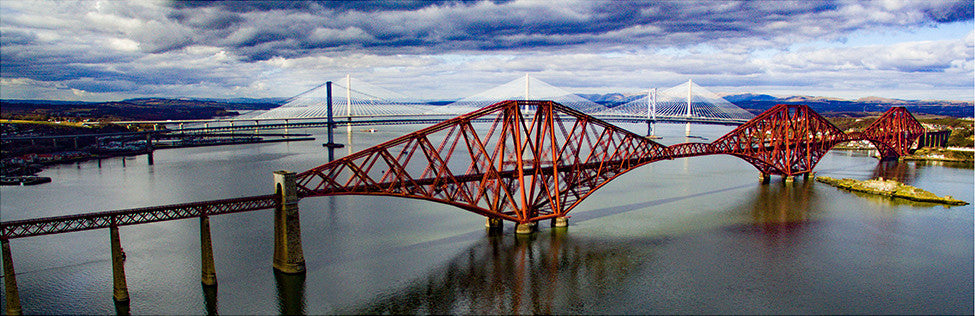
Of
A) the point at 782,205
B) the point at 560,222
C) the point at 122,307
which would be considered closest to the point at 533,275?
the point at 560,222

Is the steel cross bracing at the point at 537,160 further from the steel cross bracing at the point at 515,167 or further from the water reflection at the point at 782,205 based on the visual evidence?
the water reflection at the point at 782,205

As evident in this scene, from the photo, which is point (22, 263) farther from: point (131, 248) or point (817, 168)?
point (817, 168)

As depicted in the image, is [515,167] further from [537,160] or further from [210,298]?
[210,298]

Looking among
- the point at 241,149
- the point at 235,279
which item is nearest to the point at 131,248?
the point at 235,279

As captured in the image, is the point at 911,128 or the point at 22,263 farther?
the point at 911,128

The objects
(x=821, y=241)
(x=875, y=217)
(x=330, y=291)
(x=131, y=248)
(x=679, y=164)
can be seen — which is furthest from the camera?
(x=679, y=164)

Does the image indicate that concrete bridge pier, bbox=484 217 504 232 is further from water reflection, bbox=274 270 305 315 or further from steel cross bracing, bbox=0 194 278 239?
steel cross bracing, bbox=0 194 278 239

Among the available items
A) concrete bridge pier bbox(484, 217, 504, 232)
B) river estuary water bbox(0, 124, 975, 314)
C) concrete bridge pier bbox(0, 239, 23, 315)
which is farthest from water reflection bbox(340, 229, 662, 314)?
concrete bridge pier bbox(0, 239, 23, 315)
